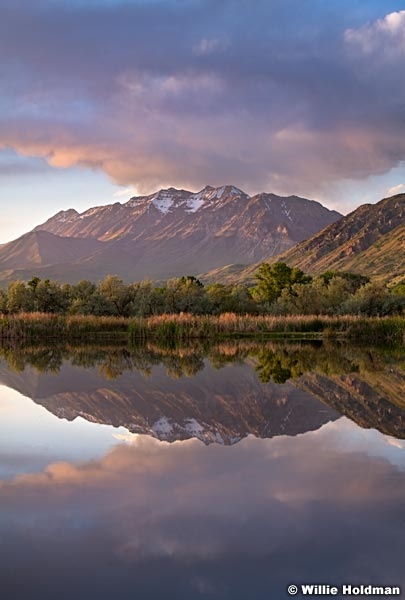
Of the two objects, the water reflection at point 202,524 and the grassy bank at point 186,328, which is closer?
the water reflection at point 202,524

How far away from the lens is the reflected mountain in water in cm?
1449

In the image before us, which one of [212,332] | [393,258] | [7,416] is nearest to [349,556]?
[7,416]

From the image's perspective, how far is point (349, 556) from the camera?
7.00 m

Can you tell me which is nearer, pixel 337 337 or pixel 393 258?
pixel 337 337

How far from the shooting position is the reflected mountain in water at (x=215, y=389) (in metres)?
14.5

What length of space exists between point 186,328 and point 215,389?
2332 centimetres

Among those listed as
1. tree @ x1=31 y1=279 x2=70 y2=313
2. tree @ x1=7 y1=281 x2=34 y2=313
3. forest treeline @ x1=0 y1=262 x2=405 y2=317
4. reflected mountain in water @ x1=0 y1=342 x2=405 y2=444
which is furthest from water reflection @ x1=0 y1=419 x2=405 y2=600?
tree @ x1=31 y1=279 x2=70 y2=313

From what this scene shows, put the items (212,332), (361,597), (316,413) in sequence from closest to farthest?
(361,597) → (316,413) → (212,332)

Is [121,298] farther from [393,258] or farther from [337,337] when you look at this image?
[393,258]

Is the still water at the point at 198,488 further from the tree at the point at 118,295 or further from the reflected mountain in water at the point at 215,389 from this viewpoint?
the tree at the point at 118,295

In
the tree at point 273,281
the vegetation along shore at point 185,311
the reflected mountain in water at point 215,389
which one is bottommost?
the reflected mountain in water at point 215,389

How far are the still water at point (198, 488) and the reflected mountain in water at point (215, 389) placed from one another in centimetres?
9

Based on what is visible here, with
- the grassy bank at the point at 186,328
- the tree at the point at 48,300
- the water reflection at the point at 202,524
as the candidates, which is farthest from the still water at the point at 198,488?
the tree at the point at 48,300

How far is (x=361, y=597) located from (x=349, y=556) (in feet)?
2.82
